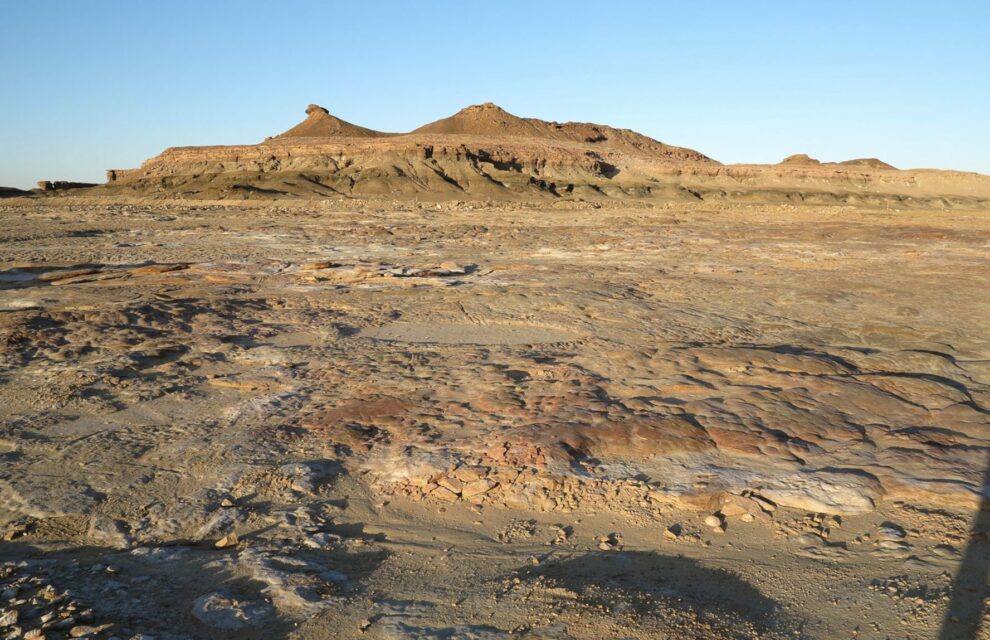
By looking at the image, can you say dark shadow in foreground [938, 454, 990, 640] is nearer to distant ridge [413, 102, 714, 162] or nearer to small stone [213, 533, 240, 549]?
small stone [213, 533, 240, 549]

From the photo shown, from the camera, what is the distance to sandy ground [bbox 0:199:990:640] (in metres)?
3.00

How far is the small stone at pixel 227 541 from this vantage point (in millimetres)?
Answer: 3516

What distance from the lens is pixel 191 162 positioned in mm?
38719

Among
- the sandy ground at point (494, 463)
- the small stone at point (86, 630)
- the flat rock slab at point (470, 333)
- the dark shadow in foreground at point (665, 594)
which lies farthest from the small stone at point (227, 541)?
the flat rock slab at point (470, 333)

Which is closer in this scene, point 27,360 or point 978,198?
point 27,360

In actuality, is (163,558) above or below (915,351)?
below

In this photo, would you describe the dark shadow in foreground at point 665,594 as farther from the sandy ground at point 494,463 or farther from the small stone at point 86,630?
the small stone at point 86,630

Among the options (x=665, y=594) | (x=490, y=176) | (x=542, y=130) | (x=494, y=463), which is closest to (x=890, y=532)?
(x=665, y=594)

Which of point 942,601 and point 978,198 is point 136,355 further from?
point 978,198

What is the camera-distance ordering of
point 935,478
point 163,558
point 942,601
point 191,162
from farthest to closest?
1. point 191,162
2. point 935,478
3. point 163,558
4. point 942,601

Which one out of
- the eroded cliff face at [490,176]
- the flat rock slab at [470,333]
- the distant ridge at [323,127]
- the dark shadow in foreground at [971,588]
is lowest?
the dark shadow in foreground at [971,588]

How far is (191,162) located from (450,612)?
39807 mm

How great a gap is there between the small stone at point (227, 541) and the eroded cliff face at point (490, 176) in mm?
29302

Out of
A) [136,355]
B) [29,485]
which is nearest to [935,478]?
[29,485]
